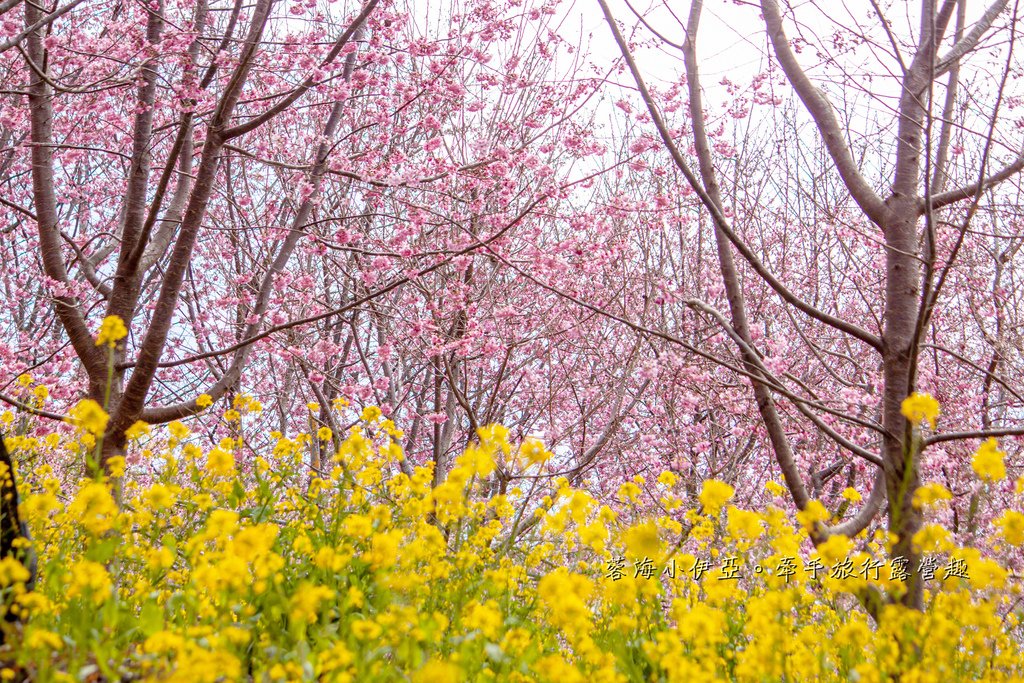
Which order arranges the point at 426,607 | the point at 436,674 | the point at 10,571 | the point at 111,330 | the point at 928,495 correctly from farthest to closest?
1. the point at 426,607
2. the point at 111,330
3. the point at 928,495
4. the point at 10,571
5. the point at 436,674

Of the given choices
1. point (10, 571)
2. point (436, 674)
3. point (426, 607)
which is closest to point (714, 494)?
point (436, 674)

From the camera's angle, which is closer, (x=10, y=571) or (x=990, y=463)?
(x=10, y=571)

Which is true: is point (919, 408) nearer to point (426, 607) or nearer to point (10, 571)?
point (426, 607)

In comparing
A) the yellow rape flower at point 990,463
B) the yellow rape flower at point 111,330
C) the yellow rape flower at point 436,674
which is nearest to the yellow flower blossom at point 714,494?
→ the yellow rape flower at point 990,463

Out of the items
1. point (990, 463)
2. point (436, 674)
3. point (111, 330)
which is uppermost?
point (111, 330)

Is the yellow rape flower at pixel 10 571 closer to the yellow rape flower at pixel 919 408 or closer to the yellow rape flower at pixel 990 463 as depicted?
the yellow rape flower at pixel 919 408

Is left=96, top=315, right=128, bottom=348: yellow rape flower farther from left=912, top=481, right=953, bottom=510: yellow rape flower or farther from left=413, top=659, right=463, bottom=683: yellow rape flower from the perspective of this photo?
left=912, top=481, right=953, bottom=510: yellow rape flower

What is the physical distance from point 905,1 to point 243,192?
7810mm

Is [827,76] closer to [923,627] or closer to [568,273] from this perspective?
[923,627]

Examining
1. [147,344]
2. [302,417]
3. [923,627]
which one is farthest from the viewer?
[302,417]

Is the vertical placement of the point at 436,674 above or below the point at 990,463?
below

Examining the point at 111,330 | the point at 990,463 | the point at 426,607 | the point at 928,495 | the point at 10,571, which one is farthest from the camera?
the point at 426,607

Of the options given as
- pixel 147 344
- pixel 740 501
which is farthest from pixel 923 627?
pixel 740 501

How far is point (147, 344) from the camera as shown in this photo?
5.25 meters
